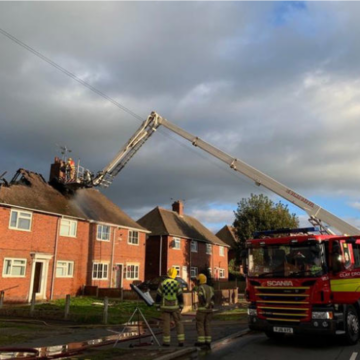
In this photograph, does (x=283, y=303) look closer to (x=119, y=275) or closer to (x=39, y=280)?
(x=39, y=280)

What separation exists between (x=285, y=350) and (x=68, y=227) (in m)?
20.2

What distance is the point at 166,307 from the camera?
9.73 m

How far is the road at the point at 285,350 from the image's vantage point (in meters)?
8.73

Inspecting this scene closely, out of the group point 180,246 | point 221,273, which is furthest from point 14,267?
point 221,273

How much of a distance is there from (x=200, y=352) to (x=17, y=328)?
7065 millimetres

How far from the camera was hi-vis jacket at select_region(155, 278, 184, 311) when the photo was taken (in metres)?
9.73

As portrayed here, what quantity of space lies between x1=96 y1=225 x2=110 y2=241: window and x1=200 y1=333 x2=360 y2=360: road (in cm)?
1937

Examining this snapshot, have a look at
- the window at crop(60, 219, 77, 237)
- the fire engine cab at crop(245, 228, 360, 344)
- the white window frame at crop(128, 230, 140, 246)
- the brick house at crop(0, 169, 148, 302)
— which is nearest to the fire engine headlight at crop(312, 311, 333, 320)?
the fire engine cab at crop(245, 228, 360, 344)

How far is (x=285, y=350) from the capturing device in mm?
9523

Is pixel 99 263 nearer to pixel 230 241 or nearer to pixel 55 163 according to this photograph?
pixel 55 163

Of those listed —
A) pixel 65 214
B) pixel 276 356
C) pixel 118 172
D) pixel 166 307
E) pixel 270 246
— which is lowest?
pixel 276 356

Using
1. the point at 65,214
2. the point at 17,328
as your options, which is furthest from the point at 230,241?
the point at 17,328

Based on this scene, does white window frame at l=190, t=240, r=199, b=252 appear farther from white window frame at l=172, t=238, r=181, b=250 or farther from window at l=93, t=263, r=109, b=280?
window at l=93, t=263, r=109, b=280

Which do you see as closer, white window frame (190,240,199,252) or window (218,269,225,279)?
white window frame (190,240,199,252)
